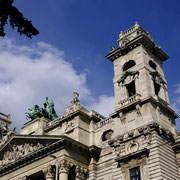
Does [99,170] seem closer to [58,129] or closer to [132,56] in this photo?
[58,129]

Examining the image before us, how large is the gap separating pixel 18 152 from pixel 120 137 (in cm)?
1529

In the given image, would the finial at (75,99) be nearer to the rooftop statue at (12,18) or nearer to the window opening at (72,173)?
the window opening at (72,173)

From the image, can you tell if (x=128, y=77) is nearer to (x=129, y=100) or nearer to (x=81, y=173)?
(x=129, y=100)

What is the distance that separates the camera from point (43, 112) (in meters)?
50.5

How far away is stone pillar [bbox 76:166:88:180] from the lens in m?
36.9

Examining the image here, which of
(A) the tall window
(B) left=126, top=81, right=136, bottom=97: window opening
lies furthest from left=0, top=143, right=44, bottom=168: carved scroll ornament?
(B) left=126, top=81, right=136, bottom=97: window opening

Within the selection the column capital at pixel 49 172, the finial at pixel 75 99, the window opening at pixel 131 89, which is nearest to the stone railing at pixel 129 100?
the window opening at pixel 131 89

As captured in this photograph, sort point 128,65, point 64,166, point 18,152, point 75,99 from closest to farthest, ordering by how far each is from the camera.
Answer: point 64,166, point 128,65, point 18,152, point 75,99

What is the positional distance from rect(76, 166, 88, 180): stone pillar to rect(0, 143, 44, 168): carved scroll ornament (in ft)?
19.2

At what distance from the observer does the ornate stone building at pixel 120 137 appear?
33438 millimetres

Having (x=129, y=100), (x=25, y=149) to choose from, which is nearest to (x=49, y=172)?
(x=25, y=149)

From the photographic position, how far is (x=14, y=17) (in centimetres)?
984

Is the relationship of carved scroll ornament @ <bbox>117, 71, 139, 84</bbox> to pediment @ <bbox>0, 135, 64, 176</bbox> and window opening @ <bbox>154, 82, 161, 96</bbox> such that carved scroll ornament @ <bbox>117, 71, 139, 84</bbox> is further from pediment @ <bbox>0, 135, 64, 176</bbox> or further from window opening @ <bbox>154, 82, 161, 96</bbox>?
pediment @ <bbox>0, 135, 64, 176</bbox>

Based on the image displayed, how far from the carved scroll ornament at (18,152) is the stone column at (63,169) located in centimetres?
499
